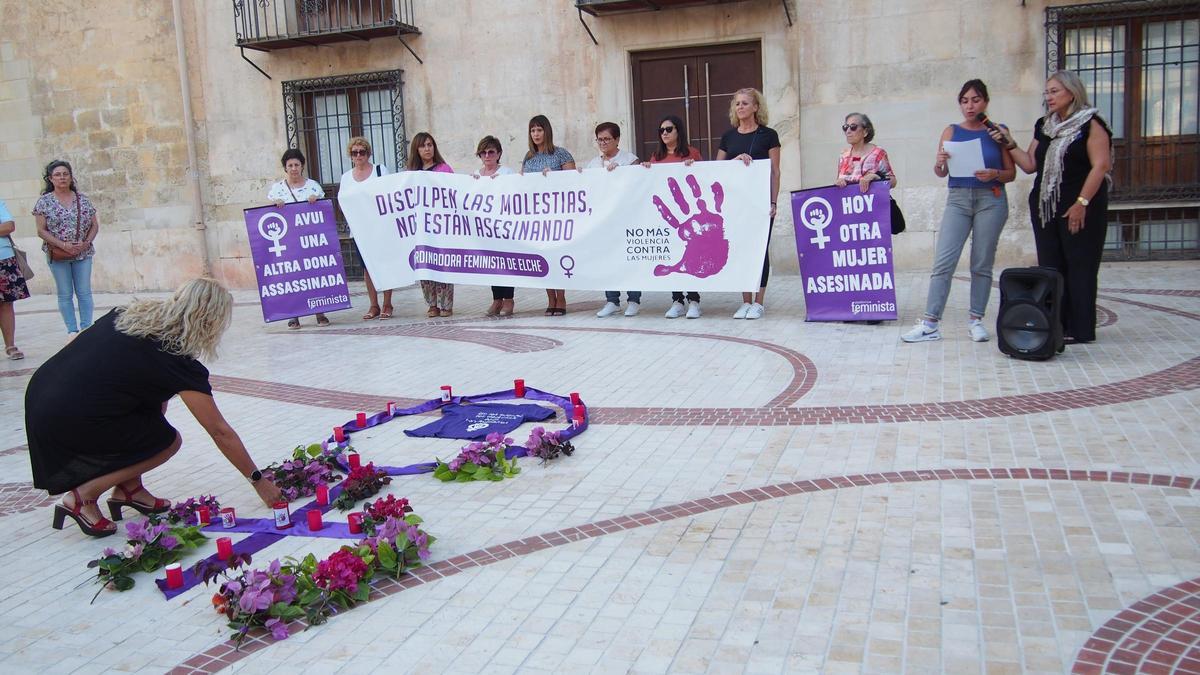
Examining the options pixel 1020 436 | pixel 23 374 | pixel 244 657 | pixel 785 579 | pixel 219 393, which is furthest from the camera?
pixel 23 374

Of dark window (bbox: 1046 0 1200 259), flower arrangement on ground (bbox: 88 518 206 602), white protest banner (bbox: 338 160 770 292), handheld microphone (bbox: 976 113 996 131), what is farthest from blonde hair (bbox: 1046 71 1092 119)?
flower arrangement on ground (bbox: 88 518 206 602)

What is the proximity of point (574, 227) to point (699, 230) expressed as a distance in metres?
1.28

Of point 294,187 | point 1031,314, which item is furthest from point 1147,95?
point 294,187

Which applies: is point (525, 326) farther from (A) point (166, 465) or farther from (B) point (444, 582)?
(B) point (444, 582)

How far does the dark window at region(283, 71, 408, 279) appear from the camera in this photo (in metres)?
15.0

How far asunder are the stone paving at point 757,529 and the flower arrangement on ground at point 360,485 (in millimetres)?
138

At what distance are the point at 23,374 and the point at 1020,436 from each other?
8.09m

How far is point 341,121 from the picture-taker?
15430 millimetres

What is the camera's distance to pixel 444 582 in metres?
3.95

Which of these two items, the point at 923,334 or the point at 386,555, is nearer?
the point at 386,555

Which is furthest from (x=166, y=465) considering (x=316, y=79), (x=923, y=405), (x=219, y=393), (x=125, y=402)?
(x=316, y=79)

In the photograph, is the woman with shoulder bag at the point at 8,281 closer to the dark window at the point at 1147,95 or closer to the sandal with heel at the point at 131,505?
the sandal with heel at the point at 131,505

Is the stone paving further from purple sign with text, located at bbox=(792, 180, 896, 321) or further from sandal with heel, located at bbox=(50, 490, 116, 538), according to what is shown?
purple sign with text, located at bbox=(792, 180, 896, 321)

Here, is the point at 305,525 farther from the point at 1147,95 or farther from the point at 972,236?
the point at 1147,95
